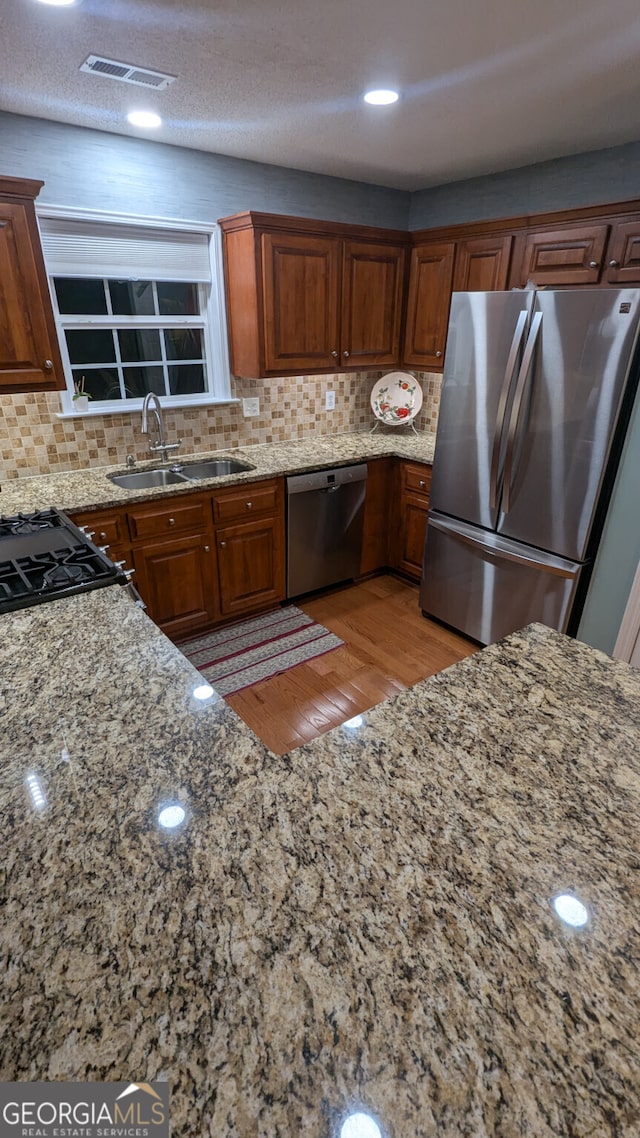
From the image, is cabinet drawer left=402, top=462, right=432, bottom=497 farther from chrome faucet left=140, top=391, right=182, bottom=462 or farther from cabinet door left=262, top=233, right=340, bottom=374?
chrome faucet left=140, top=391, right=182, bottom=462

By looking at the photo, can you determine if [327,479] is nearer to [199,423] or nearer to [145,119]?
[199,423]

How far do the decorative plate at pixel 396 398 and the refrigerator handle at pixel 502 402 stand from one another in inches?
52.7

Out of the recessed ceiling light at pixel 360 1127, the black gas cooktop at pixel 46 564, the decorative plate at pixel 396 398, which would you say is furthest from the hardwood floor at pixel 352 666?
the recessed ceiling light at pixel 360 1127

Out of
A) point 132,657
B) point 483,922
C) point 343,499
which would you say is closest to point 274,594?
point 343,499

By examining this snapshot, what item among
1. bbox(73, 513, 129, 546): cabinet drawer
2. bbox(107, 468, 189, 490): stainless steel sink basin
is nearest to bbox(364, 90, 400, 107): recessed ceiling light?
bbox(107, 468, 189, 490): stainless steel sink basin

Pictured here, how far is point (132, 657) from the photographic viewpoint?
49.5 inches

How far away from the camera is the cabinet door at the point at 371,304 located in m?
3.24

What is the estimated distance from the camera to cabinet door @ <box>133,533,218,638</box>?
9.04 ft

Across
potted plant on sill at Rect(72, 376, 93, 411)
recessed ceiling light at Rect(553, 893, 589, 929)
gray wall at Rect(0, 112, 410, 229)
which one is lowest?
recessed ceiling light at Rect(553, 893, 589, 929)

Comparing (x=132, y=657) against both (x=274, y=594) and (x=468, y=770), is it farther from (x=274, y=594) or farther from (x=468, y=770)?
(x=274, y=594)

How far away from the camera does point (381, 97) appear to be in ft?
6.81

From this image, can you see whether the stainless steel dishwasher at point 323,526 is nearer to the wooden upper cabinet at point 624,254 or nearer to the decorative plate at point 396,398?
the decorative plate at point 396,398

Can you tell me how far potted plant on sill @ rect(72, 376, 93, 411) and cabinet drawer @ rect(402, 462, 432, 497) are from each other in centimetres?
186

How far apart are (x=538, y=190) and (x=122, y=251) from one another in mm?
2255
